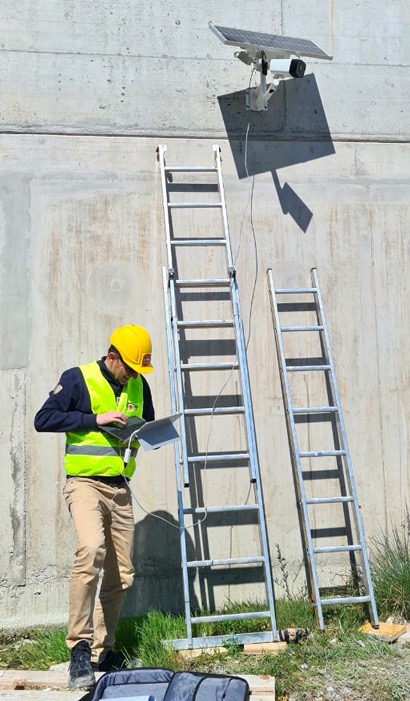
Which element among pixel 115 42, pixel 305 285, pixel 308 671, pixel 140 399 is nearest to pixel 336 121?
pixel 305 285

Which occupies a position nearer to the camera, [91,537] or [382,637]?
[91,537]

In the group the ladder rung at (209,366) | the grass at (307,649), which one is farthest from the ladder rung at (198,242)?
the grass at (307,649)

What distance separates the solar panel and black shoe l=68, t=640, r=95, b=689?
3.78m

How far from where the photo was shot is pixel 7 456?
5574mm

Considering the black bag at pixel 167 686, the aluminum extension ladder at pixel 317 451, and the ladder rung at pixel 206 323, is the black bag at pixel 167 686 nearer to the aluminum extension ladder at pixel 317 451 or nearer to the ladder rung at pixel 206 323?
the aluminum extension ladder at pixel 317 451

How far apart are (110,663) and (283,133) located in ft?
12.4

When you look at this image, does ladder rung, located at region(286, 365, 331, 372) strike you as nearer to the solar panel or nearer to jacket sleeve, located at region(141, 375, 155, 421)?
jacket sleeve, located at region(141, 375, 155, 421)

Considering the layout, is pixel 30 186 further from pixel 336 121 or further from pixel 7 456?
pixel 336 121

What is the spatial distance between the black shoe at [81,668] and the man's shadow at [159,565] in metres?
1.17

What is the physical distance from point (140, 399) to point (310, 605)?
1.77 m

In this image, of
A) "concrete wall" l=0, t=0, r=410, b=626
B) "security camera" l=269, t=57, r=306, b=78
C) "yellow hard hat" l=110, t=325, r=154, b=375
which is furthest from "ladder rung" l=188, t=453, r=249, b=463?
"security camera" l=269, t=57, r=306, b=78

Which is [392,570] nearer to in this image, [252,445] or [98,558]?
[252,445]

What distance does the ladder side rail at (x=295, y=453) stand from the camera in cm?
539

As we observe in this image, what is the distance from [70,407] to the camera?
4.76 meters
